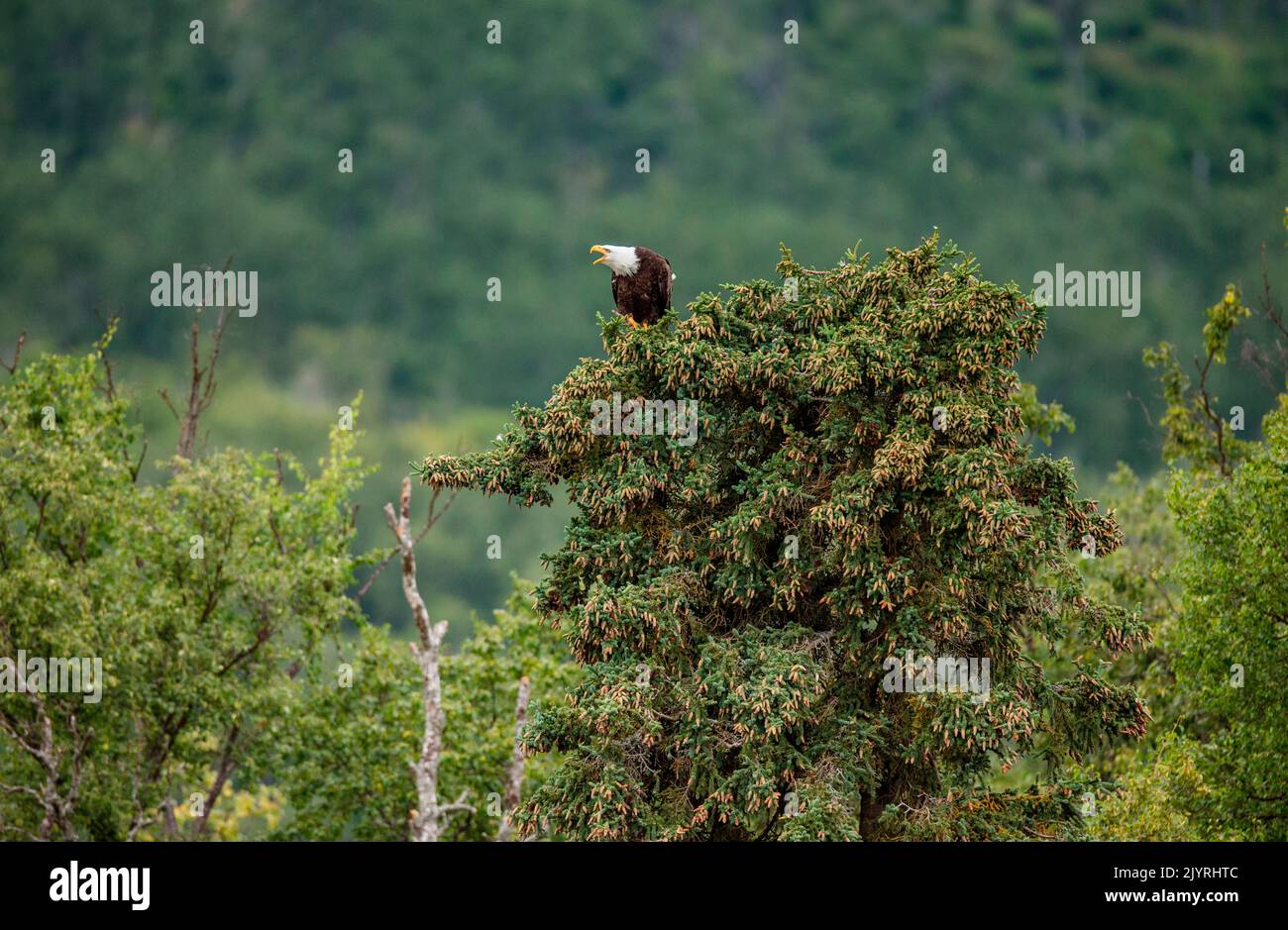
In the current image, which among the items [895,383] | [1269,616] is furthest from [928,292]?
[1269,616]

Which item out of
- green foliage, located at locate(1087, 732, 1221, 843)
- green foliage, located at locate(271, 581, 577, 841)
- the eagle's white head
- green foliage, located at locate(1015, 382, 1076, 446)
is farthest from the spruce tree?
green foliage, located at locate(271, 581, 577, 841)

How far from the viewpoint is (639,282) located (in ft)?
70.6

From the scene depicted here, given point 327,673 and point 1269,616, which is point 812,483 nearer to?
point 1269,616

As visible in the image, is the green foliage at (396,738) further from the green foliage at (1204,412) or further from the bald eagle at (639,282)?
the bald eagle at (639,282)

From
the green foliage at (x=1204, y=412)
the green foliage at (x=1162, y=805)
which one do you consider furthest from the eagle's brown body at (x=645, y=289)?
the green foliage at (x=1204, y=412)

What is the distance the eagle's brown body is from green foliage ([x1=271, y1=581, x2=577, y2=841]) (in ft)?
43.6

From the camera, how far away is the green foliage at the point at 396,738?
34500mm

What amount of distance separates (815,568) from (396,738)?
17.5 meters

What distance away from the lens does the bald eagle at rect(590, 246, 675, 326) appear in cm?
2147

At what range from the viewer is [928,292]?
20906 millimetres

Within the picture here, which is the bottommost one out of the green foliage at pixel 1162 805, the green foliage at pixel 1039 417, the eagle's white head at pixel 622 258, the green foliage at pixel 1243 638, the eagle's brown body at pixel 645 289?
the green foliage at pixel 1162 805

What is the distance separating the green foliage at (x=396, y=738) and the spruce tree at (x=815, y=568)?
13287 millimetres

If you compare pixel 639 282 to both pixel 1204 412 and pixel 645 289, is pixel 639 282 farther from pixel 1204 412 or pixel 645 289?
pixel 1204 412

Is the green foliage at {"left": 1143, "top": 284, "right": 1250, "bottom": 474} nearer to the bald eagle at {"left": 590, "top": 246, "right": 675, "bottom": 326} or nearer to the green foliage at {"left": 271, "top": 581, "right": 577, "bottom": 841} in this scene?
the green foliage at {"left": 271, "top": 581, "right": 577, "bottom": 841}
